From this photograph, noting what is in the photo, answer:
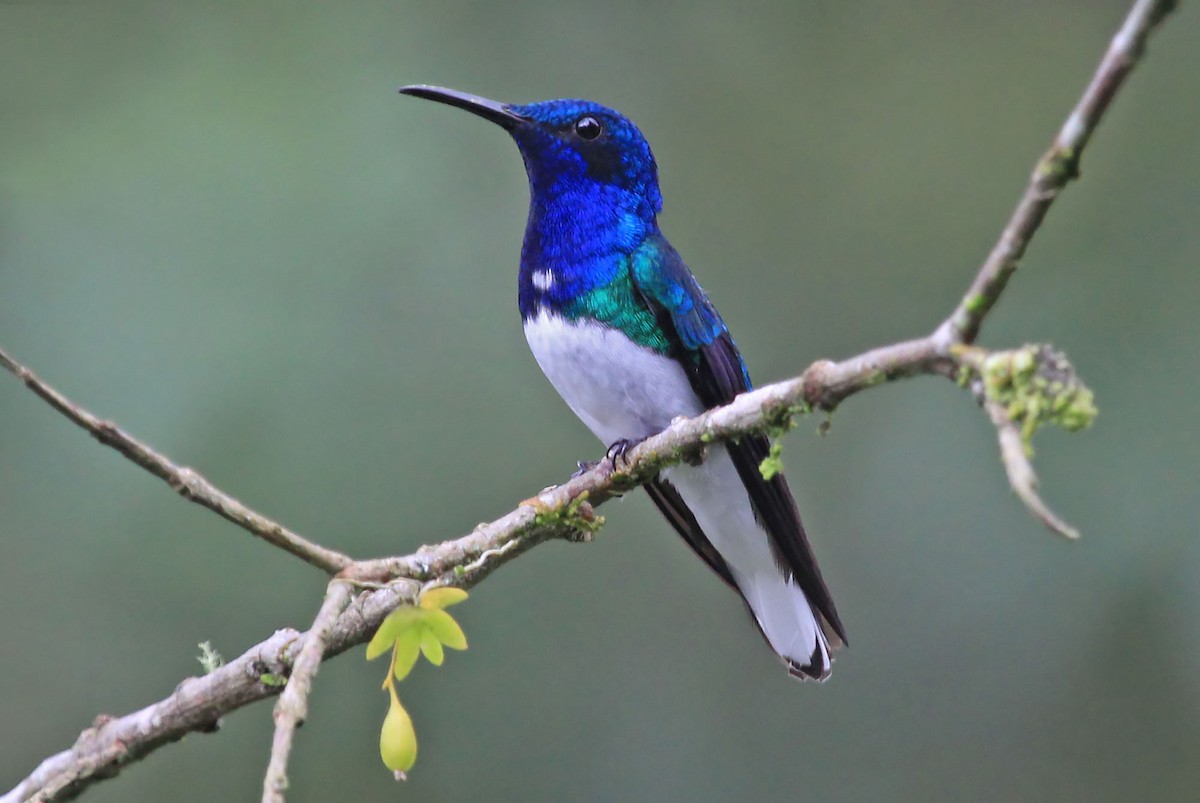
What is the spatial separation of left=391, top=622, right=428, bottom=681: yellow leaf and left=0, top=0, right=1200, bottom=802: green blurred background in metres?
3.07

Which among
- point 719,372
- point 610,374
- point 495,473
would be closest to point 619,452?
point 610,374

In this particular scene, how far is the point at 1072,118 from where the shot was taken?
1426mm

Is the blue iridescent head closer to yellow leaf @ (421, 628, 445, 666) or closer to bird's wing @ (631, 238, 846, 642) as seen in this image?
bird's wing @ (631, 238, 846, 642)

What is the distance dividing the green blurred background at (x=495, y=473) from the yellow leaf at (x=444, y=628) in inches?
121

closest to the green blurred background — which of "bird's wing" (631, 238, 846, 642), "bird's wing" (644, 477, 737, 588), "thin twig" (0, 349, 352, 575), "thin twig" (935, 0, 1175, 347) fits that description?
"bird's wing" (644, 477, 737, 588)

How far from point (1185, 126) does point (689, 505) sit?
3.48 metres

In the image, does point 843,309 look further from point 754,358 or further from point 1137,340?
point 1137,340

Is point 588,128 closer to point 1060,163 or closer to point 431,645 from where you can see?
point 431,645

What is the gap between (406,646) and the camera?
1.83m

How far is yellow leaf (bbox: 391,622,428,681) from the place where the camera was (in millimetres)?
1819

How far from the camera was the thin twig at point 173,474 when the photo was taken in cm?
171

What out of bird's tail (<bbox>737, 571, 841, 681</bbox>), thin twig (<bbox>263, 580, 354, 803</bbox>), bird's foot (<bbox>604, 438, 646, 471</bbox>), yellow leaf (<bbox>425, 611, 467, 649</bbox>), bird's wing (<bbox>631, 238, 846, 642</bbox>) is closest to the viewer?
thin twig (<bbox>263, 580, 354, 803</bbox>)

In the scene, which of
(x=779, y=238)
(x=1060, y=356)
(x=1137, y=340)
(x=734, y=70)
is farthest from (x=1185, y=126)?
(x=1060, y=356)

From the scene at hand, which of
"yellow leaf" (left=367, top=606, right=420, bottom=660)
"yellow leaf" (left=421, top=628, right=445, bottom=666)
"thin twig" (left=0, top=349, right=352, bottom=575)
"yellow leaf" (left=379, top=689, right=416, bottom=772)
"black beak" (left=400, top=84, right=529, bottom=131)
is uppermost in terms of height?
"black beak" (left=400, top=84, right=529, bottom=131)
